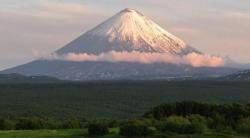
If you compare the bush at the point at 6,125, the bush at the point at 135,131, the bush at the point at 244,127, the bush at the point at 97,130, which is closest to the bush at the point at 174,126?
the bush at the point at 135,131

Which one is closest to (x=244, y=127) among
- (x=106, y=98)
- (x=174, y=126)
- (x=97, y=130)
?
(x=174, y=126)

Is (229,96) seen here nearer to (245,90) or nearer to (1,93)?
(245,90)

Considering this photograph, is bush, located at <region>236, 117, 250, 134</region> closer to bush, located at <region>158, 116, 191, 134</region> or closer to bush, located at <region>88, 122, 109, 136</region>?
bush, located at <region>158, 116, 191, 134</region>

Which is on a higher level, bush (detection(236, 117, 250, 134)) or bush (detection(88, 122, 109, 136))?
bush (detection(88, 122, 109, 136))

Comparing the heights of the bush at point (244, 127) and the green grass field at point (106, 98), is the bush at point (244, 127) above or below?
above

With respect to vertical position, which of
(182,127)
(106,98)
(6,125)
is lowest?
(106,98)

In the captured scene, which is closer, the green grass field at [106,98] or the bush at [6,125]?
the bush at [6,125]

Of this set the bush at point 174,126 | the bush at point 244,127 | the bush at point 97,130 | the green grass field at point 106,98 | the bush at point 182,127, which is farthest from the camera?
the green grass field at point 106,98

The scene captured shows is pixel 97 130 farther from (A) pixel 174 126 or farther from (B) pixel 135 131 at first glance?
(A) pixel 174 126

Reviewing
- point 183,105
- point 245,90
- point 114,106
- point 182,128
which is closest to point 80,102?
point 114,106

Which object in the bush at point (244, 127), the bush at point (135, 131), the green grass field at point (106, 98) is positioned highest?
the bush at point (135, 131)

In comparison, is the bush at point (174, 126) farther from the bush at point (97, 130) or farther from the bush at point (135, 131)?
the bush at point (97, 130)

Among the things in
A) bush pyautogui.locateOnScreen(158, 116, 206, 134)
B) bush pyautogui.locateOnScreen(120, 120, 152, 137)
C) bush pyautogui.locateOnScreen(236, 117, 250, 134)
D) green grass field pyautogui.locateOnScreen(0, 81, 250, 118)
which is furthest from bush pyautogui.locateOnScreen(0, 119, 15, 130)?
green grass field pyautogui.locateOnScreen(0, 81, 250, 118)

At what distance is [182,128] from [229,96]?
112374mm
